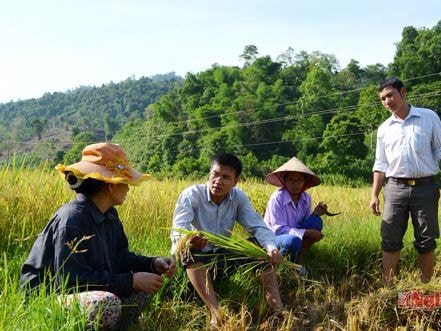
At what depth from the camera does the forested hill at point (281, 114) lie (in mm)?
35938

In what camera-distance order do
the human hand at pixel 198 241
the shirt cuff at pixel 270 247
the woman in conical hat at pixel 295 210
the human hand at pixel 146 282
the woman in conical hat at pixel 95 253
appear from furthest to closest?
the woman in conical hat at pixel 295 210 < the shirt cuff at pixel 270 247 < the human hand at pixel 198 241 < the human hand at pixel 146 282 < the woman in conical hat at pixel 95 253

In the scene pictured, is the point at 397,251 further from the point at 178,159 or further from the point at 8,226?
the point at 178,159

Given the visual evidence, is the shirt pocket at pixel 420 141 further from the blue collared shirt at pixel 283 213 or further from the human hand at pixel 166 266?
the human hand at pixel 166 266

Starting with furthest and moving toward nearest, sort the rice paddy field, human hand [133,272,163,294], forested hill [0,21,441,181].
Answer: forested hill [0,21,441,181] < human hand [133,272,163,294] < the rice paddy field

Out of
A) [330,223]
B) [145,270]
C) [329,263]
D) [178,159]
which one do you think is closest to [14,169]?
[145,270]

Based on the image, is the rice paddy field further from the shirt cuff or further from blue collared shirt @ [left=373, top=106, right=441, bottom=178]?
blue collared shirt @ [left=373, top=106, right=441, bottom=178]

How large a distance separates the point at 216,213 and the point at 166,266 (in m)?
0.67

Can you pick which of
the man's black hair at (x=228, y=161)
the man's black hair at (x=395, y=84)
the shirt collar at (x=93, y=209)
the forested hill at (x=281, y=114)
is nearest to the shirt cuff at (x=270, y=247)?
the man's black hair at (x=228, y=161)

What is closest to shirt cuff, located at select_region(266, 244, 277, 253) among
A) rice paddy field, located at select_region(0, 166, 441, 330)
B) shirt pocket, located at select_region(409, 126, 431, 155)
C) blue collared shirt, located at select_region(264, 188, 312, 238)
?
rice paddy field, located at select_region(0, 166, 441, 330)

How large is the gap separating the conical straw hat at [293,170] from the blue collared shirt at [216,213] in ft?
2.45

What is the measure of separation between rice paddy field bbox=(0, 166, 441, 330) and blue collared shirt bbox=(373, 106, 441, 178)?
33.0 inches

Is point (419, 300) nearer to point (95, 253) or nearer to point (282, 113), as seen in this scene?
point (95, 253)

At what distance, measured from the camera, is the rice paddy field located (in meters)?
2.62

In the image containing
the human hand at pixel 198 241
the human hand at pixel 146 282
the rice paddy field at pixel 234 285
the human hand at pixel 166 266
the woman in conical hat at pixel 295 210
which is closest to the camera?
the rice paddy field at pixel 234 285
